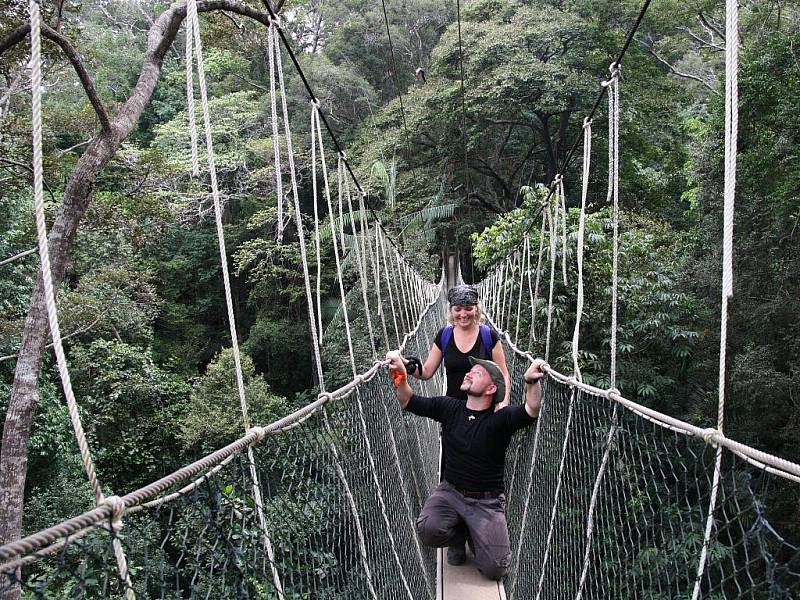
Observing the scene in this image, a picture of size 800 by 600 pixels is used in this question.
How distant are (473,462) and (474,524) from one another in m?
0.15

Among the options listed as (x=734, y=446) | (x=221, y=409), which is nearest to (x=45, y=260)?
(x=734, y=446)

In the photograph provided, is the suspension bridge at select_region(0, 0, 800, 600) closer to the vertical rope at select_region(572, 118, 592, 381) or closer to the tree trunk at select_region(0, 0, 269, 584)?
the vertical rope at select_region(572, 118, 592, 381)

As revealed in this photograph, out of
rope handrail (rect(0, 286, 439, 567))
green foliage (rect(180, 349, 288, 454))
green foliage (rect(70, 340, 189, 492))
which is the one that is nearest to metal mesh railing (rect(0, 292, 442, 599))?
rope handrail (rect(0, 286, 439, 567))

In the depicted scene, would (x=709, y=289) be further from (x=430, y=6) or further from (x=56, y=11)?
(x=430, y=6)

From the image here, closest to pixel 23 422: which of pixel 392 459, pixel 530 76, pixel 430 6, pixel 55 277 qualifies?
pixel 55 277

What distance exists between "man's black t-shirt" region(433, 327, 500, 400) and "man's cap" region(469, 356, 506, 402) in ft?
0.36

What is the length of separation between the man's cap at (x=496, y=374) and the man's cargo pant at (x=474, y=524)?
0.80ft

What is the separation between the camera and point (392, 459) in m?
1.86

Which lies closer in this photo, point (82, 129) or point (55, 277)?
point (55, 277)

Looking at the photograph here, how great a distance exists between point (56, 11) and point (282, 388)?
261 inches

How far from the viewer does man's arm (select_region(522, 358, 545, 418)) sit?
4.26 ft

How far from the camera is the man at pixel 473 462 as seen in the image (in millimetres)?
1523

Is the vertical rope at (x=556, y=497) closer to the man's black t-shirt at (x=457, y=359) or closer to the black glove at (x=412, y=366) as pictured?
the man's black t-shirt at (x=457, y=359)

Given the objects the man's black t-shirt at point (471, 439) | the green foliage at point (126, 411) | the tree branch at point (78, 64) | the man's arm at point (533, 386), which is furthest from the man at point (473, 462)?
the green foliage at point (126, 411)
